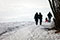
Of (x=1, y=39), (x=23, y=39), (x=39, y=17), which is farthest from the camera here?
(x=39, y=17)

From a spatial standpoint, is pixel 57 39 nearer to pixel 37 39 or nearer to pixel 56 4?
pixel 37 39

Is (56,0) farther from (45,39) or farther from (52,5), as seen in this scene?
(45,39)

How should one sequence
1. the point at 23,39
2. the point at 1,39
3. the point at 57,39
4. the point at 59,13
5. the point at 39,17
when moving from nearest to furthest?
the point at 57,39, the point at 23,39, the point at 1,39, the point at 59,13, the point at 39,17

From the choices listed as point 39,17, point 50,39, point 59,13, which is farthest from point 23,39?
point 39,17

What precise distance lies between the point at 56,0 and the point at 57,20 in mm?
1911

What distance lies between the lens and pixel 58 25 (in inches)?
790

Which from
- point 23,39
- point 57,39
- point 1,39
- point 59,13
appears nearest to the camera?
point 57,39

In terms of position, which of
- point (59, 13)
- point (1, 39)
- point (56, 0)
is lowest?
point (1, 39)

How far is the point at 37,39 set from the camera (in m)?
15.6

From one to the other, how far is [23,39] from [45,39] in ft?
Answer: 5.91

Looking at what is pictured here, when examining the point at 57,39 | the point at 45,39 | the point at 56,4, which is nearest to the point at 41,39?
the point at 45,39

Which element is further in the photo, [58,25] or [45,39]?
[58,25]

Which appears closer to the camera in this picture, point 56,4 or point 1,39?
point 1,39

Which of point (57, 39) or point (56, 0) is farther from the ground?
point (56, 0)
